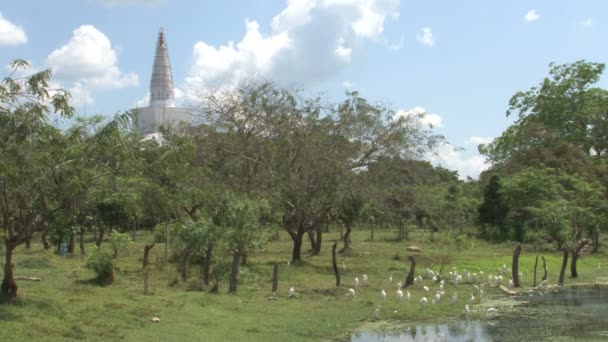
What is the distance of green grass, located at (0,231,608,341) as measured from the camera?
43.6ft

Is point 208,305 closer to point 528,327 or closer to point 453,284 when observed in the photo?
point 528,327

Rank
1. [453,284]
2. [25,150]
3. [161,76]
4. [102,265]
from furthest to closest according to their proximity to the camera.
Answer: [161,76] < [453,284] < [102,265] < [25,150]

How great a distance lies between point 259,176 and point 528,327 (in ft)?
46.1

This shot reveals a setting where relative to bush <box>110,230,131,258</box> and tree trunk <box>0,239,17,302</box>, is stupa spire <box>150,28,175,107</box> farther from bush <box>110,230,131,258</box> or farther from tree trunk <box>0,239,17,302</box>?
tree trunk <box>0,239,17,302</box>

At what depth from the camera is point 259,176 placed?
27.7 meters

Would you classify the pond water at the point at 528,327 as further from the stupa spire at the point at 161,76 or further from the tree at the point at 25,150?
the stupa spire at the point at 161,76

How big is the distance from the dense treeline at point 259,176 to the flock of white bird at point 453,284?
10.7ft

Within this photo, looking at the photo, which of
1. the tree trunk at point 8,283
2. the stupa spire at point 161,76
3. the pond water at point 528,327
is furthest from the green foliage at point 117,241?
the stupa spire at point 161,76

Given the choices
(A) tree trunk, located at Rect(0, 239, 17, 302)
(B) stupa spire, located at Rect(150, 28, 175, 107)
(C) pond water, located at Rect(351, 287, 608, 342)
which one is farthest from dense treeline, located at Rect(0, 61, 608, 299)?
(B) stupa spire, located at Rect(150, 28, 175, 107)

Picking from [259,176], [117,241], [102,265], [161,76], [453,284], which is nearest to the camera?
[102,265]

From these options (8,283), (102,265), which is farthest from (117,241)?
(8,283)

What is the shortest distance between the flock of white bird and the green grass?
0.79ft

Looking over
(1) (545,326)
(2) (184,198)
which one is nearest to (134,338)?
(1) (545,326)

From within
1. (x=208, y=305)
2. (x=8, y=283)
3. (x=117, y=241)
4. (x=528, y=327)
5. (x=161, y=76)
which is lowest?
(x=528, y=327)
